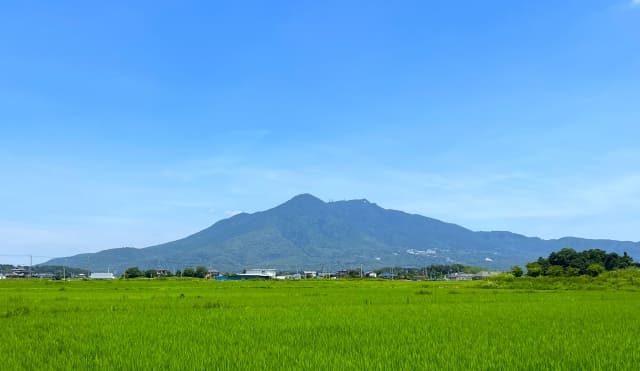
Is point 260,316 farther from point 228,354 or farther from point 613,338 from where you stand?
point 613,338

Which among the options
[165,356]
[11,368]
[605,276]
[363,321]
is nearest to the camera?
[11,368]

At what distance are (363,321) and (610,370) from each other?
18.5ft

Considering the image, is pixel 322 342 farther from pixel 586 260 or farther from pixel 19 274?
pixel 19 274

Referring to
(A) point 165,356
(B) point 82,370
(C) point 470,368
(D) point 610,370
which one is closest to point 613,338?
(D) point 610,370

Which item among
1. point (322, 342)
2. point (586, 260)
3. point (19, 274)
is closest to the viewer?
point (322, 342)

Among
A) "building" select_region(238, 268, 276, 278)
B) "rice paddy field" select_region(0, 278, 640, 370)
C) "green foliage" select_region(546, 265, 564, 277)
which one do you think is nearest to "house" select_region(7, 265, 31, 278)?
"building" select_region(238, 268, 276, 278)

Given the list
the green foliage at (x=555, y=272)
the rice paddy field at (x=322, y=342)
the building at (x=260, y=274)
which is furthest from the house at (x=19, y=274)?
the rice paddy field at (x=322, y=342)

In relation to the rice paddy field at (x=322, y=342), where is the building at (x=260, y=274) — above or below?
below

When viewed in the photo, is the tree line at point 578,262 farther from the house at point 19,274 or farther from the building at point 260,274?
the house at point 19,274

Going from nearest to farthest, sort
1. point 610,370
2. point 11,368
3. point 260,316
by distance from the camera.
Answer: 1. point 610,370
2. point 11,368
3. point 260,316

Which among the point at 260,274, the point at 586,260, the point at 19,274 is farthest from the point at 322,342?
the point at 19,274

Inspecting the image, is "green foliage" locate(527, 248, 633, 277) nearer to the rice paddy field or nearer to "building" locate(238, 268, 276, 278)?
the rice paddy field

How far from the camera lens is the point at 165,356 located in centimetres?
641

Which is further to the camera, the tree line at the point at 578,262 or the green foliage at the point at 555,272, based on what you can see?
the tree line at the point at 578,262
